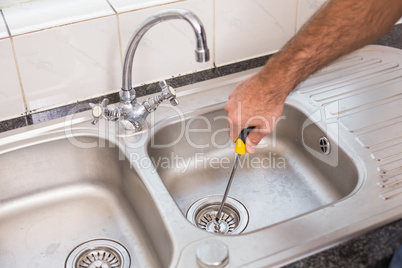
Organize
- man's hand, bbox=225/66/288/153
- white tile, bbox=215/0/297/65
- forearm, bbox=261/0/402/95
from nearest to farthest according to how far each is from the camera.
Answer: forearm, bbox=261/0/402/95 < man's hand, bbox=225/66/288/153 < white tile, bbox=215/0/297/65

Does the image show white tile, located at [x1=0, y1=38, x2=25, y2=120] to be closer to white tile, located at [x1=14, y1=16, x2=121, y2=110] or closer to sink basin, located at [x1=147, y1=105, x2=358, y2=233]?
white tile, located at [x1=14, y1=16, x2=121, y2=110]

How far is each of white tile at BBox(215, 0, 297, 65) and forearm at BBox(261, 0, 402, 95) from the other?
0.42 m

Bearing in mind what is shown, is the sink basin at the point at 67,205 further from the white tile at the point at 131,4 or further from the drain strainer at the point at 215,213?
the white tile at the point at 131,4

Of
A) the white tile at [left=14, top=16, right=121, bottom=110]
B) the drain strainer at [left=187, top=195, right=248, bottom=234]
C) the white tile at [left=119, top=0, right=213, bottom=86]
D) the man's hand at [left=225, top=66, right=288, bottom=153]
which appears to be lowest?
the drain strainer at [left=187, top=195, right=248, bottom=234]

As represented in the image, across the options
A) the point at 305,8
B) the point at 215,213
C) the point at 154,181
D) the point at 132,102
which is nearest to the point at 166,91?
the point at 132,102

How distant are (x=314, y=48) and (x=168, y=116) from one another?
44 centimetres

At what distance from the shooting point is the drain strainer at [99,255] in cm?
112

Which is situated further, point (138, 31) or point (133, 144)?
point (133, 144)

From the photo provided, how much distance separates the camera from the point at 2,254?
1.13 meters

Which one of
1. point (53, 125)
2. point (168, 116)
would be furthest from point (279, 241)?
point (53, 125)

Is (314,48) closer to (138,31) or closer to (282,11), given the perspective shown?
(138,31)

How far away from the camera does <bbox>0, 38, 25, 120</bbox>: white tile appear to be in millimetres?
1161

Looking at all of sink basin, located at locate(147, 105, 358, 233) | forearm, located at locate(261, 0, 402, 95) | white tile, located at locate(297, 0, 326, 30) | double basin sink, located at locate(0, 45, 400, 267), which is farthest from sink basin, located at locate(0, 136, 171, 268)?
white tile, located at locate(297, 0, 326, 30)

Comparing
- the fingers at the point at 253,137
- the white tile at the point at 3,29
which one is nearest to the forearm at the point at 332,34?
the fingers at the point at 253,137
